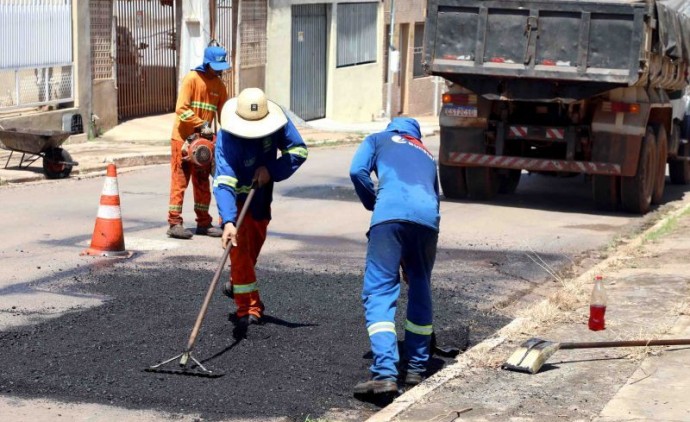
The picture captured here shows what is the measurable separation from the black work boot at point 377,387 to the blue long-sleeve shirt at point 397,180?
861 mm

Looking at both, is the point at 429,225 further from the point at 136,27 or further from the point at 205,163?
the point at 136,27

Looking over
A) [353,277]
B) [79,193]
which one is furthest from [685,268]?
[79,193]

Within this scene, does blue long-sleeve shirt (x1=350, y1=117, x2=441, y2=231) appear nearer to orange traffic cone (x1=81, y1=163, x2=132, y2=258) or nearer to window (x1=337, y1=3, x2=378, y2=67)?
orange traffic cone (x1=81, y1=163, x2=132, y2=258)

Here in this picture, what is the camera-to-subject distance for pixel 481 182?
15109 mm

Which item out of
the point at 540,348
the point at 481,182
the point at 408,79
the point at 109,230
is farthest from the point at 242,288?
the point at 408,79

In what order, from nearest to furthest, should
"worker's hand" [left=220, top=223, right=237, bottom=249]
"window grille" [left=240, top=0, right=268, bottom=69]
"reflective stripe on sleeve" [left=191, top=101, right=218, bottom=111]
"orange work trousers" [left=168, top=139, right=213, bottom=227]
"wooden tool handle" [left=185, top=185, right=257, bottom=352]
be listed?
"wooden tool handle" [left=185, top=185, right=257, bottom=352] < "worker's hand" [left=220, top=223, right=237, bottom=249] < "orange work trousers" [left=168, top=139, right=213, bottom=227] < "reflective stripe on sleeve" [left=191, top=101, right=218, bottom=111] < "window grille" [left=240, top=0, right=268, bottom=69]

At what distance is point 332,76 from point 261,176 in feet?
71.7

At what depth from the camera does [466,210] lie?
47.0 ft

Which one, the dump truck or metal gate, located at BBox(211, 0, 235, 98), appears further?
metal gate, located at BBox(211, 0, 235, 98)

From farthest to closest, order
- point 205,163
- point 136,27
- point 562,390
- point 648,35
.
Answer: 1. point 136,27
2. point 648,35
3. point 205,163
4. point 562,390

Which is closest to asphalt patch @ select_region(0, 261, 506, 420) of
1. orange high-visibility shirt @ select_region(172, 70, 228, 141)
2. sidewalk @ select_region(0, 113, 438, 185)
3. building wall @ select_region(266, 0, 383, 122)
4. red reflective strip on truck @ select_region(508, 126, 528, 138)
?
orange high-visibility shirt @ select_region(172, 70, 228, 141)

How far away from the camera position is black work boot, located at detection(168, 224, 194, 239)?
37.1 ft

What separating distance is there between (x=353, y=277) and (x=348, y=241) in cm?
194

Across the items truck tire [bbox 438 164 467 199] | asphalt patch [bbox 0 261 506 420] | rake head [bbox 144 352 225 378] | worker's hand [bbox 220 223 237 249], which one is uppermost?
worker's hand [bbox 220 223 237 249]
